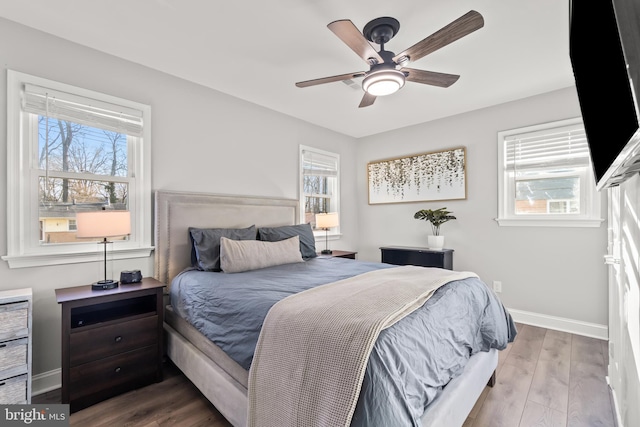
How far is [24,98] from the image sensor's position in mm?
2139

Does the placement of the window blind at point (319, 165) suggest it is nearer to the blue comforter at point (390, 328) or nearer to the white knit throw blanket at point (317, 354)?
the blue comforter at point (390, 328)

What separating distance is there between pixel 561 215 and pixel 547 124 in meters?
1.02

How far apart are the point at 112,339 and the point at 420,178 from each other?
3936 millimetres

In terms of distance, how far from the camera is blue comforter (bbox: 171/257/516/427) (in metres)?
1.10

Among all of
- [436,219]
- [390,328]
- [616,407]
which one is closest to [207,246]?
[390,328]

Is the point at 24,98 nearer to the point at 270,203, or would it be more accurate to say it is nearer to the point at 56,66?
the point at 56,66

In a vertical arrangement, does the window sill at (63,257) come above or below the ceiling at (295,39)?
below

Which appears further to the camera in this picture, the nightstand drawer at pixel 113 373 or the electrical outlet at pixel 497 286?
the electrical outlet at pixel 497 286

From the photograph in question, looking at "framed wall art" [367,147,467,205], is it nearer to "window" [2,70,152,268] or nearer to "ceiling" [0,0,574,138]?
"ceiling" [0,0,574,138]

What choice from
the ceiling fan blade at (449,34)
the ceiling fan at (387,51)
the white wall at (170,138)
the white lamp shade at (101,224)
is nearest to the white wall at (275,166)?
the white wall at (170,138)

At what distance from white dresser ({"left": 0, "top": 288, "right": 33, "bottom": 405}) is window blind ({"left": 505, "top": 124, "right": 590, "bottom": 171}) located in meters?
4.62

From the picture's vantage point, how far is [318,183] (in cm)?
454

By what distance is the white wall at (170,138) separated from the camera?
2.16 meters

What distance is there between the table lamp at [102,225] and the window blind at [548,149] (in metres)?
4.04
